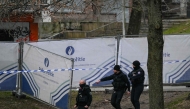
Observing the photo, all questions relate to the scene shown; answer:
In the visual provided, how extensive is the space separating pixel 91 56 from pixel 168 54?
2686 millimetres

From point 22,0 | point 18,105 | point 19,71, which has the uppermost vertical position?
point 22,0

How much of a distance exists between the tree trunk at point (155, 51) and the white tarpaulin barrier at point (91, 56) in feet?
18.1

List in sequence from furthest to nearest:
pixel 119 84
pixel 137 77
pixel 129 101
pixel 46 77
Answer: pixel 129 101 → pixel 46 77 → pixel 119 84 → pixel 137 77

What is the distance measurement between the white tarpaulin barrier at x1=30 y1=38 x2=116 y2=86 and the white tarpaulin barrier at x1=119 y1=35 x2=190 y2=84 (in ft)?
1.39

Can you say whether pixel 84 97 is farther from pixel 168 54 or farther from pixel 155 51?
pixel 168 54

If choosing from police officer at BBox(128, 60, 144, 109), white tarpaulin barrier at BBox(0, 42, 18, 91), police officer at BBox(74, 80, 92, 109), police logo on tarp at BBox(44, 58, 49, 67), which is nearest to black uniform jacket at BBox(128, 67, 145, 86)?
police officer at BBox(128, 60, 144, 109)

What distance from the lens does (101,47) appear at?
15.8 m

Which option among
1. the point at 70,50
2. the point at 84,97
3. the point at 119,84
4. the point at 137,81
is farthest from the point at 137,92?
the point at 70,50

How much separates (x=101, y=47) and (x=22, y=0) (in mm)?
5099

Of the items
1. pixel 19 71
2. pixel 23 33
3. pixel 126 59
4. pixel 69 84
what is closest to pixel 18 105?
pixel 19 71

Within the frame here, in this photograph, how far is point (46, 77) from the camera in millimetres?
12992

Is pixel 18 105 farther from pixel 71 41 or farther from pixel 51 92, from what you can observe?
pixel 71 41

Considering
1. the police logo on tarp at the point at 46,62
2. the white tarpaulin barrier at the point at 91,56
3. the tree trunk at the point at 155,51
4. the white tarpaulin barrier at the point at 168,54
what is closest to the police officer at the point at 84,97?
the tree trunk at the point at 155,51

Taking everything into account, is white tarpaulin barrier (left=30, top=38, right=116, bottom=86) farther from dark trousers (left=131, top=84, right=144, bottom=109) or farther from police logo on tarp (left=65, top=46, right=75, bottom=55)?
dark trousers (left=131, top=84, right=144, bottom=109)
